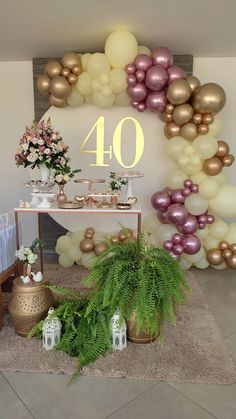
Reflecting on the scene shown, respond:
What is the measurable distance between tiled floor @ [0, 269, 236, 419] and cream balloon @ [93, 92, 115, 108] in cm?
229

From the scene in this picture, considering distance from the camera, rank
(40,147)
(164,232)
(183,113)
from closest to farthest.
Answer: (40,147) → (183,113) → (164,232)

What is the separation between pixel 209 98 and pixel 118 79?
31.8 inches

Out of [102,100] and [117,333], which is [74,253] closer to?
[117,333]

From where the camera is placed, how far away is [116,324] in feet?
6.17

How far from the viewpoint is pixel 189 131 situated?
2.82m

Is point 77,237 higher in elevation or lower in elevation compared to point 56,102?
lower

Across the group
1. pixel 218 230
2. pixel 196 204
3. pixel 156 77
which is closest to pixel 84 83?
pixel 156 77

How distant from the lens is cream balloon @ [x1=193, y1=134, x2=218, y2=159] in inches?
109

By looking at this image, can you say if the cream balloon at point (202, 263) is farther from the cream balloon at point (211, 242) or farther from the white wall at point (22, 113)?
the white wall at point (22, 113)

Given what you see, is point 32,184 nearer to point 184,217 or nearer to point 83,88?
point 83,88

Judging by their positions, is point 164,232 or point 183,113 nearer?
point 183,113

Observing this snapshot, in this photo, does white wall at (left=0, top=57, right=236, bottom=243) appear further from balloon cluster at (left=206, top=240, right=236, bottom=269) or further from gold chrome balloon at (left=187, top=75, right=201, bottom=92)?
balloon cluster at (left=206, top=240, right=236, bottom=269)

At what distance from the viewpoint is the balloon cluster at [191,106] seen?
270 centimetres

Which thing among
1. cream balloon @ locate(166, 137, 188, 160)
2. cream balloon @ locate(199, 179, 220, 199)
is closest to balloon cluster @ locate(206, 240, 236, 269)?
cream balloon @ locate(199, 179, 220, 199)
